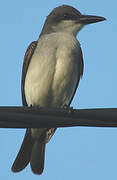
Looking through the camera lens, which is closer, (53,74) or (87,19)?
(53,74)

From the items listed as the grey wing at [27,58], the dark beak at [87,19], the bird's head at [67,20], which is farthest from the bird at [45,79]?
the dark beak at [87,19]

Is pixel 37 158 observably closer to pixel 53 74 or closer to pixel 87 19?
pixel 53 74

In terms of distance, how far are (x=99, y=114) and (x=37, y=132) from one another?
286 centimetres

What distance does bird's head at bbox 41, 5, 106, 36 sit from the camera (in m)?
7.03

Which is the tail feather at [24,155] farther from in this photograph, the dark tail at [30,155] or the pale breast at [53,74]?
the pale breast at [53,74]

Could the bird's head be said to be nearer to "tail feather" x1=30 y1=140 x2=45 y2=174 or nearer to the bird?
the bird

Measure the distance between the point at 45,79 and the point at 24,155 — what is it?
1.14 meters

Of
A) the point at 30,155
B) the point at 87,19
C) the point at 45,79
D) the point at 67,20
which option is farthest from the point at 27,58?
the point at 30,155

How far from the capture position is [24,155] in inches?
233

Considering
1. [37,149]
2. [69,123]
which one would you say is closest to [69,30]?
[37,149]

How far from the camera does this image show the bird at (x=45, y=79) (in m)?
5.84

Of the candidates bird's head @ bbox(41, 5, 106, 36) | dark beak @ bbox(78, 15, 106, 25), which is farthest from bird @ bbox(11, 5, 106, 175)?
dark beak @ bbox(78, 15, 106, 25)

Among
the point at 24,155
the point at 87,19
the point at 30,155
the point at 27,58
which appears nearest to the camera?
the point at 24,155

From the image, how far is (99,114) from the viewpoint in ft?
11.2
